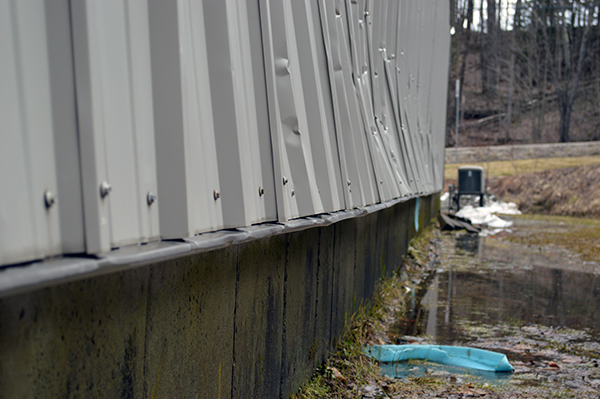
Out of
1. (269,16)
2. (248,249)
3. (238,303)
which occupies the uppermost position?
(269,16)

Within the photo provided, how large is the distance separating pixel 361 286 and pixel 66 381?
446cm

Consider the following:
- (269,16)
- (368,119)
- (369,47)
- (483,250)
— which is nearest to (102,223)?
(269,16)

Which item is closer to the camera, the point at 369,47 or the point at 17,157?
the point at 17,157

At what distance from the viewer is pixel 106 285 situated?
180 centimetres

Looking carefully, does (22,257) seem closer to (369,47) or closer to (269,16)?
(269,16)

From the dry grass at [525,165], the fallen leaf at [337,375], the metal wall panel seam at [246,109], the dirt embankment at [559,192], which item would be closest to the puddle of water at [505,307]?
the fallen leaf at [337,375]

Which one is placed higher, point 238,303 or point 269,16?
point 269,16

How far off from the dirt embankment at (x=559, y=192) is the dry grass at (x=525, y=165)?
3.19 metres

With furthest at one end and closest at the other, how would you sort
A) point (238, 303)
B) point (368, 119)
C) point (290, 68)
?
point (368, 119) → point (290, 68) → point (238, 303)

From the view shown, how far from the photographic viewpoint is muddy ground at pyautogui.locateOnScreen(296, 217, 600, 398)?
14.5 feet

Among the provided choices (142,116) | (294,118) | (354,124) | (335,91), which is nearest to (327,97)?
(335,91)

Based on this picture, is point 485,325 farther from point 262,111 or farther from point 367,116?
point 262,111

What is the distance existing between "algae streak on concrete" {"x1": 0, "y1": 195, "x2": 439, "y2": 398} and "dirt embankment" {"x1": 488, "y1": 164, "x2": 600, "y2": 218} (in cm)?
1808

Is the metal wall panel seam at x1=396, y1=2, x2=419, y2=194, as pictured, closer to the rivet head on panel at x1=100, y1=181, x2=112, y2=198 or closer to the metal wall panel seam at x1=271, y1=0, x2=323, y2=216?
the metal wall panel seam at x1=271, y1=0, x2=323, y2=216
